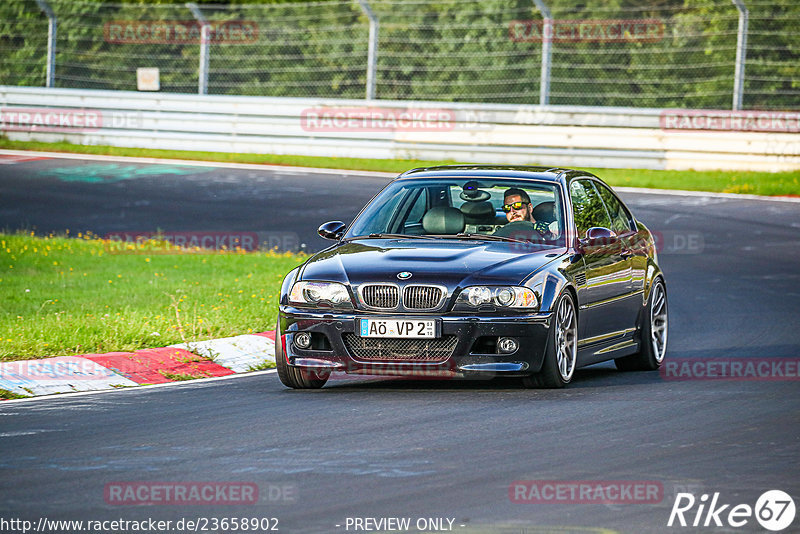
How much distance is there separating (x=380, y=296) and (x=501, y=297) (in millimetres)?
765

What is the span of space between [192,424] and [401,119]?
18.6 metres

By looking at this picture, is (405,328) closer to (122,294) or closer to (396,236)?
(396,236)

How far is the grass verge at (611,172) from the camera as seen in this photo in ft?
77.6

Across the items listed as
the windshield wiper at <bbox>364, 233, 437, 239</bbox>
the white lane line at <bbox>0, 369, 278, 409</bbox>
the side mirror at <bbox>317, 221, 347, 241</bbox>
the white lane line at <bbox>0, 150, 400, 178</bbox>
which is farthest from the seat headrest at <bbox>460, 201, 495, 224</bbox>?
the white lane line at <bbox>0, 150, 400, 178</bbox>

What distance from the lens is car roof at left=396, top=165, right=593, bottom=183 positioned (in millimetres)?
10891

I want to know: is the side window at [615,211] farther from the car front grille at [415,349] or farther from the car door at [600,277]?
the car front grille at [415,349]

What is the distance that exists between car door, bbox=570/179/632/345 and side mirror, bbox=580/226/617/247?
0.02 meters

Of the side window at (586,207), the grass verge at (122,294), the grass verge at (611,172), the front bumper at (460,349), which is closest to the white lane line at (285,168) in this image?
the grass verge at (611,172)

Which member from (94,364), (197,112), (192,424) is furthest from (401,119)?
(192,424)

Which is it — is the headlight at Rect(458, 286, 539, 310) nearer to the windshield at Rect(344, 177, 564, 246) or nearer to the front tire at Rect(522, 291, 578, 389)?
the front tire at Rect(522, 291, 578, 389)

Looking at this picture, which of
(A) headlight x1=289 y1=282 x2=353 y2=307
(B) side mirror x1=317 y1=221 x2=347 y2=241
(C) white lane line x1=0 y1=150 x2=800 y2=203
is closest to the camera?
(A) headlight x1=289 y1=282 x2=353 y2=307

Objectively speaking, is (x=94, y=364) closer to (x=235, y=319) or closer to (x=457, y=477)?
(x=235, y=319)

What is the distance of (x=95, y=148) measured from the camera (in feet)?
95.1

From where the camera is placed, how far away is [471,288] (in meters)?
9.34
